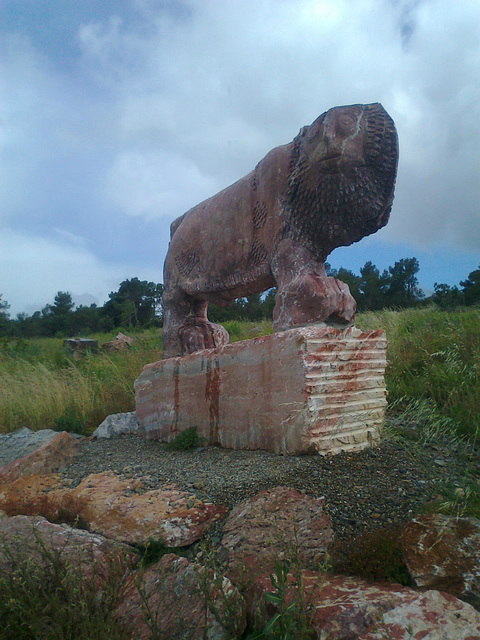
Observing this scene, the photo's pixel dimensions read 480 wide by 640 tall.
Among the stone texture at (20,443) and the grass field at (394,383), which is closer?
the grass field at (394,383)

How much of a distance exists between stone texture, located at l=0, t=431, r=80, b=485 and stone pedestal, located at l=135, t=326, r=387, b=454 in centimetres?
97

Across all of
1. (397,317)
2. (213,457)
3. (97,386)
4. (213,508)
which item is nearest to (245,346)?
(213,457)

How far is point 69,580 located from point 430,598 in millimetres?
1255

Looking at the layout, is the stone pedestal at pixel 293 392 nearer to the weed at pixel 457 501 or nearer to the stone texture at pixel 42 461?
the weed at pixel 457 501

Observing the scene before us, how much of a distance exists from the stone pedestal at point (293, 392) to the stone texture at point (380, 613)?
3.80 ft

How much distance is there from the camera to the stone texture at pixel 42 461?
3240 millimetres

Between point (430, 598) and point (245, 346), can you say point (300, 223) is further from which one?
point (430, 598)

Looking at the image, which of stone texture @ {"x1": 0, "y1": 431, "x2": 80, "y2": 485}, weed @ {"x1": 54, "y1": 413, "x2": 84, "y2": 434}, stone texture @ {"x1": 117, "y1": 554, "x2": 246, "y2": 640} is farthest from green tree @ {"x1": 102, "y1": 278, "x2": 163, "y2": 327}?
stone texture @ {"x1": 117, "y1": 554, "x2": 246, "y2": 640}

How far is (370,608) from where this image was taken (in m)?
1.51

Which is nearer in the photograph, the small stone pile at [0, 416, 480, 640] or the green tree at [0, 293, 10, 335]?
the small stone pile at [0, 416, 480, 640]

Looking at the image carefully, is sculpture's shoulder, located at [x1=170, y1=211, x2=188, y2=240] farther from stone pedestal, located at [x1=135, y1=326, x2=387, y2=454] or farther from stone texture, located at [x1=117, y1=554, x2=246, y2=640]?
stone texture, located at [x1=117, y1=554, x2=246, y2=640]

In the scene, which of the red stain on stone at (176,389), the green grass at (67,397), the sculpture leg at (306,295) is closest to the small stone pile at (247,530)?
the red stain on stone at (176,389)

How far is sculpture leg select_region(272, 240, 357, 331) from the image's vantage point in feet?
10.4

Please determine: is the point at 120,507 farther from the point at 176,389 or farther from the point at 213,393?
the point at 176,389
